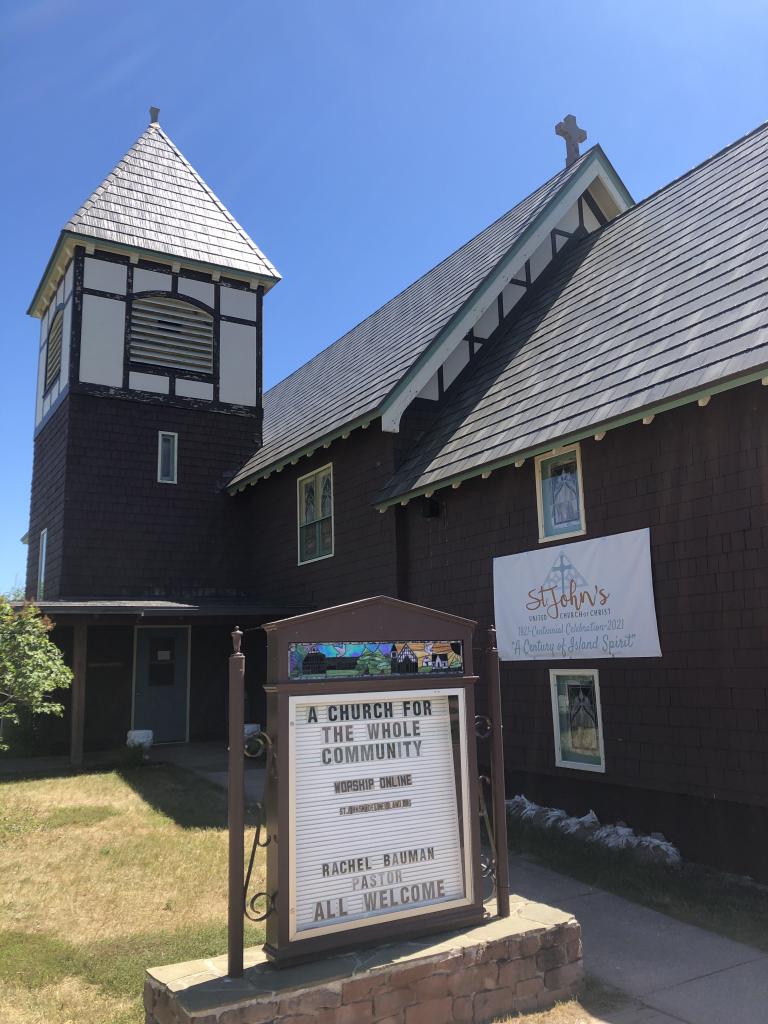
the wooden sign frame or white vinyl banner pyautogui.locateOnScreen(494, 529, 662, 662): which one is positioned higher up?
white vinyl banner pyautogui.locateOnScreen(494, 529, 662, 662)

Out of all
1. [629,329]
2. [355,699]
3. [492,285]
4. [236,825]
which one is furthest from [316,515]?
[236,825]

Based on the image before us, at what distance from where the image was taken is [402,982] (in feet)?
14.5

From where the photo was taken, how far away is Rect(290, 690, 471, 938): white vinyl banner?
181 inches

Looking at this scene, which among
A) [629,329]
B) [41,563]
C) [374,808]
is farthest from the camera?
[41,563]

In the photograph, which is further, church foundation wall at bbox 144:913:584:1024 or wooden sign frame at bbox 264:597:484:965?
wooden sign frame at bbox 264:597:484:965

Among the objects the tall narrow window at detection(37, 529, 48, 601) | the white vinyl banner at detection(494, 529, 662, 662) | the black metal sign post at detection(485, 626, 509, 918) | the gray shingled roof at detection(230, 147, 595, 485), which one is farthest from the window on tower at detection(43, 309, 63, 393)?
the black metal sign post at detection(485, 626, 509, 918)

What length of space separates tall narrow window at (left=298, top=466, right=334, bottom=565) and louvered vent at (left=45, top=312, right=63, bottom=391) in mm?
6651

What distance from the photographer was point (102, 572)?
16.5 m

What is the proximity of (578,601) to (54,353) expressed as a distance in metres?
14.4

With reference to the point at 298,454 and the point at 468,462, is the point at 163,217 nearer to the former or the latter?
the point at 298,454

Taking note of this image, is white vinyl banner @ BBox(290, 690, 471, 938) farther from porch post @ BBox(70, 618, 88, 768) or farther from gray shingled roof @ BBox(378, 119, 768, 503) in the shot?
porch post @ BBox(70, 618, 88, 768)

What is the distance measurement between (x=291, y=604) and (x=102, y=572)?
4027mm

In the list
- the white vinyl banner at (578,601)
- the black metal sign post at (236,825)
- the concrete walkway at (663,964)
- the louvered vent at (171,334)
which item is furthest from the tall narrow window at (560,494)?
the louvered vent at (171,334)

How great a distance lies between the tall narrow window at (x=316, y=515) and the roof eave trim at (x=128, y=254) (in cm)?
588
